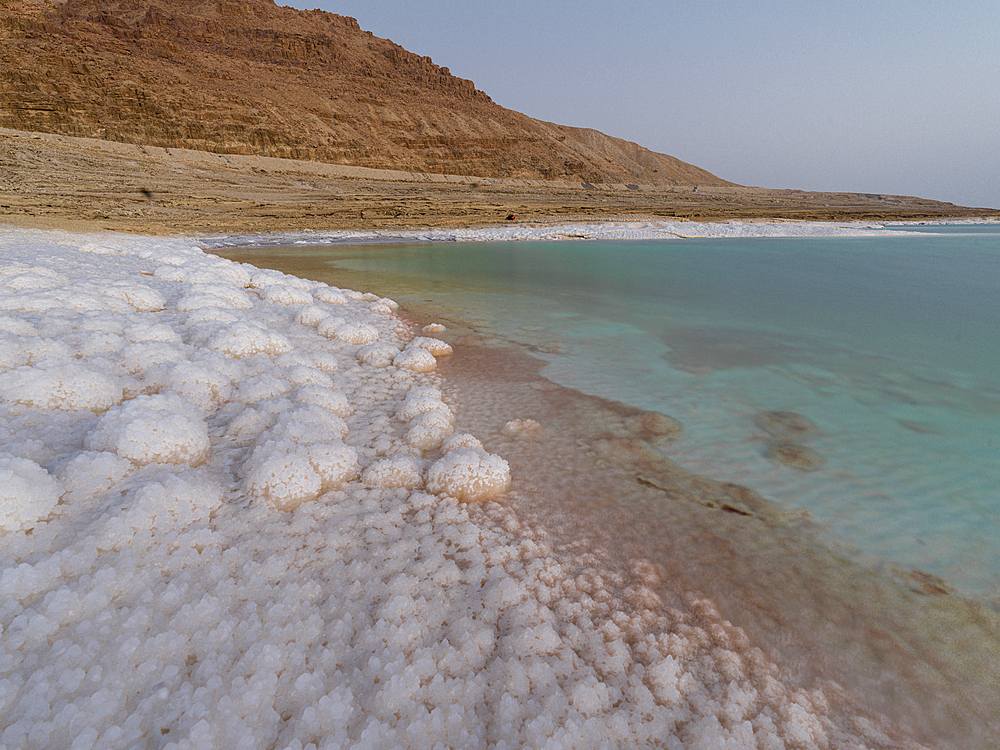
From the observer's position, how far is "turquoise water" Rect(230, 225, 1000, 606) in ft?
9.14

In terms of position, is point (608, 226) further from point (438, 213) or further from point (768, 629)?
point (768, 629)

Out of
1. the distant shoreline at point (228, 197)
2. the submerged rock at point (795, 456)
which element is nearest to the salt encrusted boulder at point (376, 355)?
the submerged rock at point (795, 456)

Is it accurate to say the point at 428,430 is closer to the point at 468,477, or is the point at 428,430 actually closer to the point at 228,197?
the point at 468,477

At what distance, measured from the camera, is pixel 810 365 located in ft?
17.7

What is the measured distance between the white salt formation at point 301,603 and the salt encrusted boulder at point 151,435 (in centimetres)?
1

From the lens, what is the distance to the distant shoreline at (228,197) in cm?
1842

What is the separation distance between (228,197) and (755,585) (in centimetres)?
3071

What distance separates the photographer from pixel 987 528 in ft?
8.74

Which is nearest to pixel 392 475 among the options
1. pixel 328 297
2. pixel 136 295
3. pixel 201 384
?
pixel 201 384

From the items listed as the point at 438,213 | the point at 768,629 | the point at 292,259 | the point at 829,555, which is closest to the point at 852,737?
the point at 768,629

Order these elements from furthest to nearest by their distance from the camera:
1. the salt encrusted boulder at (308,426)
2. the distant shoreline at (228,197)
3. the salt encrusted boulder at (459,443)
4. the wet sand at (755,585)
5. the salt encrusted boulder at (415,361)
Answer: the distant shoreline at (228,197), the salt encrusted boulder at (415,361), the salt encrusted boulder at (459,443), the salt encrusted boulder at (308,426), the wet sand at (755,585)

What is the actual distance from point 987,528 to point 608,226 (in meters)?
22.1

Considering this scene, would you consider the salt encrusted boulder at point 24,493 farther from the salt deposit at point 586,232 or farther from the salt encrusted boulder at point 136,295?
the salt deposit at point 586,232

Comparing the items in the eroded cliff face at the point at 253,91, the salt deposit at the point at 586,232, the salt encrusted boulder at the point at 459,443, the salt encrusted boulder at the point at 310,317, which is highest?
the eroded cliff face at the point at 253,91
